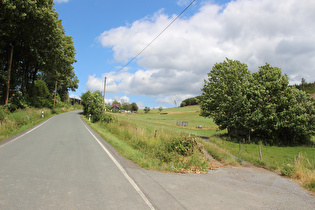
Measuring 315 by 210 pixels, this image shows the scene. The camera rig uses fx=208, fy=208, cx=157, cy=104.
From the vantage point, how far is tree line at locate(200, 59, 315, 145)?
2945 centimetres

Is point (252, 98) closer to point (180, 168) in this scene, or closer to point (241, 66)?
point (241, 66)

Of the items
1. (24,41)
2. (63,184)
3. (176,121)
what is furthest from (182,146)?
(176,121)

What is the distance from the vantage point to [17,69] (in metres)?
33.6

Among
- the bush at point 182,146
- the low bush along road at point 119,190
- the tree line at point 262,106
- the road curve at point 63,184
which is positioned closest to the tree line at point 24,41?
the road curve at point 63,184

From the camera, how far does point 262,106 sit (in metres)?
29.8

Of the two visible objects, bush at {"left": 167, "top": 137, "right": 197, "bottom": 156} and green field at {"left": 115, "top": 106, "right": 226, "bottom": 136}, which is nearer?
bush at {"left": 167, "top": 137, "right": 197, "bottom": 156}

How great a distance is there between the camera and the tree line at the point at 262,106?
2945cm

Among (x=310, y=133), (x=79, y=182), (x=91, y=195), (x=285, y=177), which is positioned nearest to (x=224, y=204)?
(x=91, y=195)

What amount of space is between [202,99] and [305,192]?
3256 cm

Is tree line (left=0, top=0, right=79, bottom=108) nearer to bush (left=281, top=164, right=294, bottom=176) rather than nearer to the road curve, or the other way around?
the road curve

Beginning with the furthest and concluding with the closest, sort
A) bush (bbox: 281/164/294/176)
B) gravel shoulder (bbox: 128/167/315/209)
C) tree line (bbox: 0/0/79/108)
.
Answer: tree line (bbox: 0/0/79/108)
bush (bbox: 281/164/294/176)
gravel shoulder (bbox: 128/167/315/209)

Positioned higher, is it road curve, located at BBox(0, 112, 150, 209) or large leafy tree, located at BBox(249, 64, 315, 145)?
large leafy tree, located at BBox(249, 64, 315, 145)

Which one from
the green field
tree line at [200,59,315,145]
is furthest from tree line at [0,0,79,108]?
tree line at [200,59,315,145]

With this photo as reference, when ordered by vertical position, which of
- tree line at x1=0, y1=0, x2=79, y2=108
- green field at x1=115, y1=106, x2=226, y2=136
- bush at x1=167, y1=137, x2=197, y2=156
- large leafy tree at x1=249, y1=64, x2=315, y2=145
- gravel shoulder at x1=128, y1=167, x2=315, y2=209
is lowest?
green field at x1=115, y1=106, x2=226, y2=136
